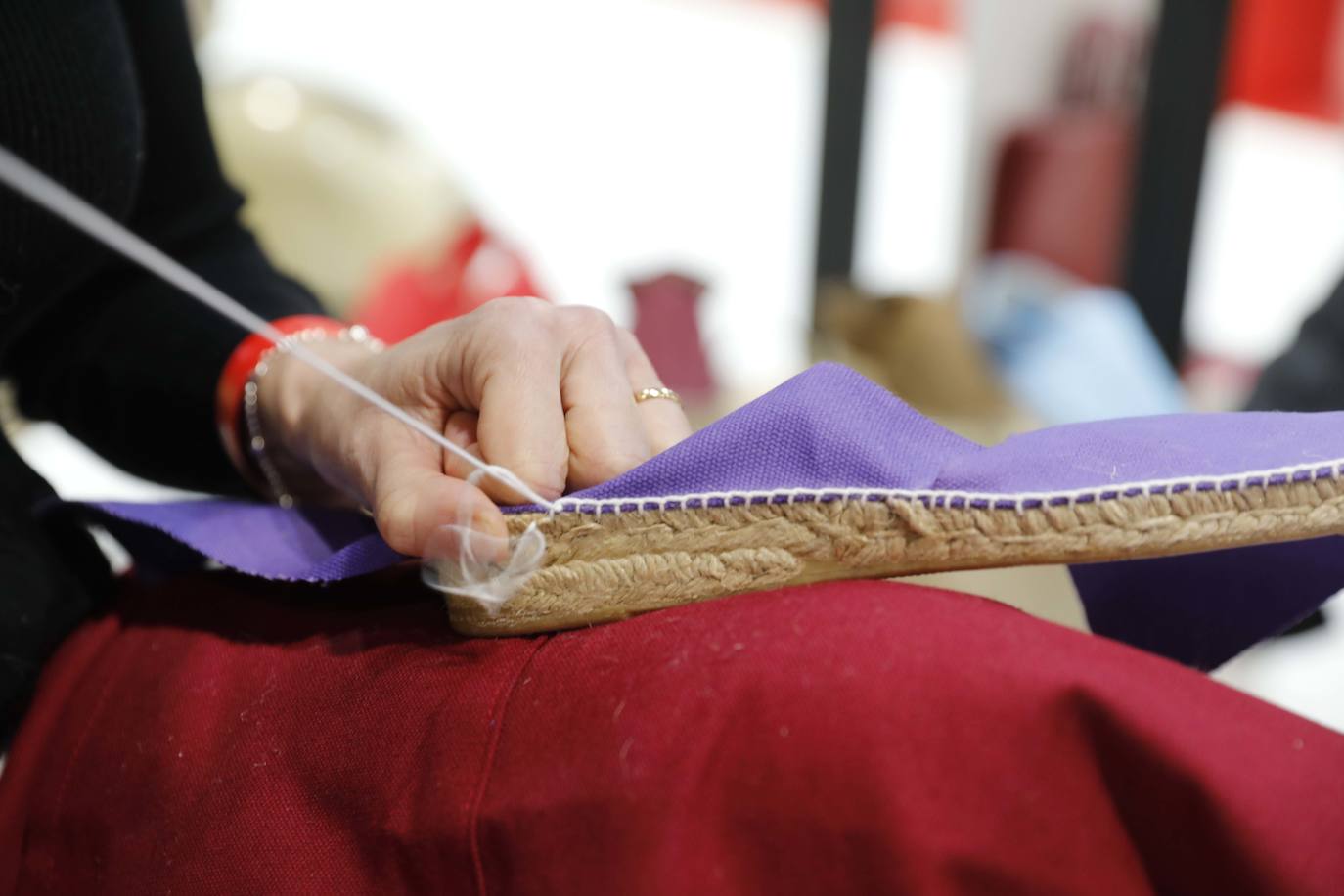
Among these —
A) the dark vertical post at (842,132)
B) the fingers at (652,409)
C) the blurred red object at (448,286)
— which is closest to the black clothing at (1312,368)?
the fingers at (652,409)

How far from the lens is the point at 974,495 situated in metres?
0.33

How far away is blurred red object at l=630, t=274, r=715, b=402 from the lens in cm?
127

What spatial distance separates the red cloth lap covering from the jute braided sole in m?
0.01

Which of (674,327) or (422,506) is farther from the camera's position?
(674,327)

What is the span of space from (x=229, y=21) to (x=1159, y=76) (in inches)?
61.7

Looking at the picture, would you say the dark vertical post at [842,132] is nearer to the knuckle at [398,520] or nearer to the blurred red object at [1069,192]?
the blurred red object at [1069,192]

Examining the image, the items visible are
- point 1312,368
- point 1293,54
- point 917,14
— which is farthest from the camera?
point 917,14

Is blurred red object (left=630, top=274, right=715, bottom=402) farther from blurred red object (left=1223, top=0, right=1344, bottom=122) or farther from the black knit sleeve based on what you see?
blurred red object (left=1223, top=0, right=1344, bottom=122)

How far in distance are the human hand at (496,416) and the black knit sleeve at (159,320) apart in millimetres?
169

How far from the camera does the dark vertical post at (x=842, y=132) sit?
82.3 inches

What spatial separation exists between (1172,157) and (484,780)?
1.75m

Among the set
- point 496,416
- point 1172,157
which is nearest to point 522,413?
point 496,416

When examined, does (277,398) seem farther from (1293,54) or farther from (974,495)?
(1293,54)

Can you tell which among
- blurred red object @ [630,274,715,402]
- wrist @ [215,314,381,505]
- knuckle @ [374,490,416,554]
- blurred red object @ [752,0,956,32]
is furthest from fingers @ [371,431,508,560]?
blurred red object @ [752,0,956,32]
